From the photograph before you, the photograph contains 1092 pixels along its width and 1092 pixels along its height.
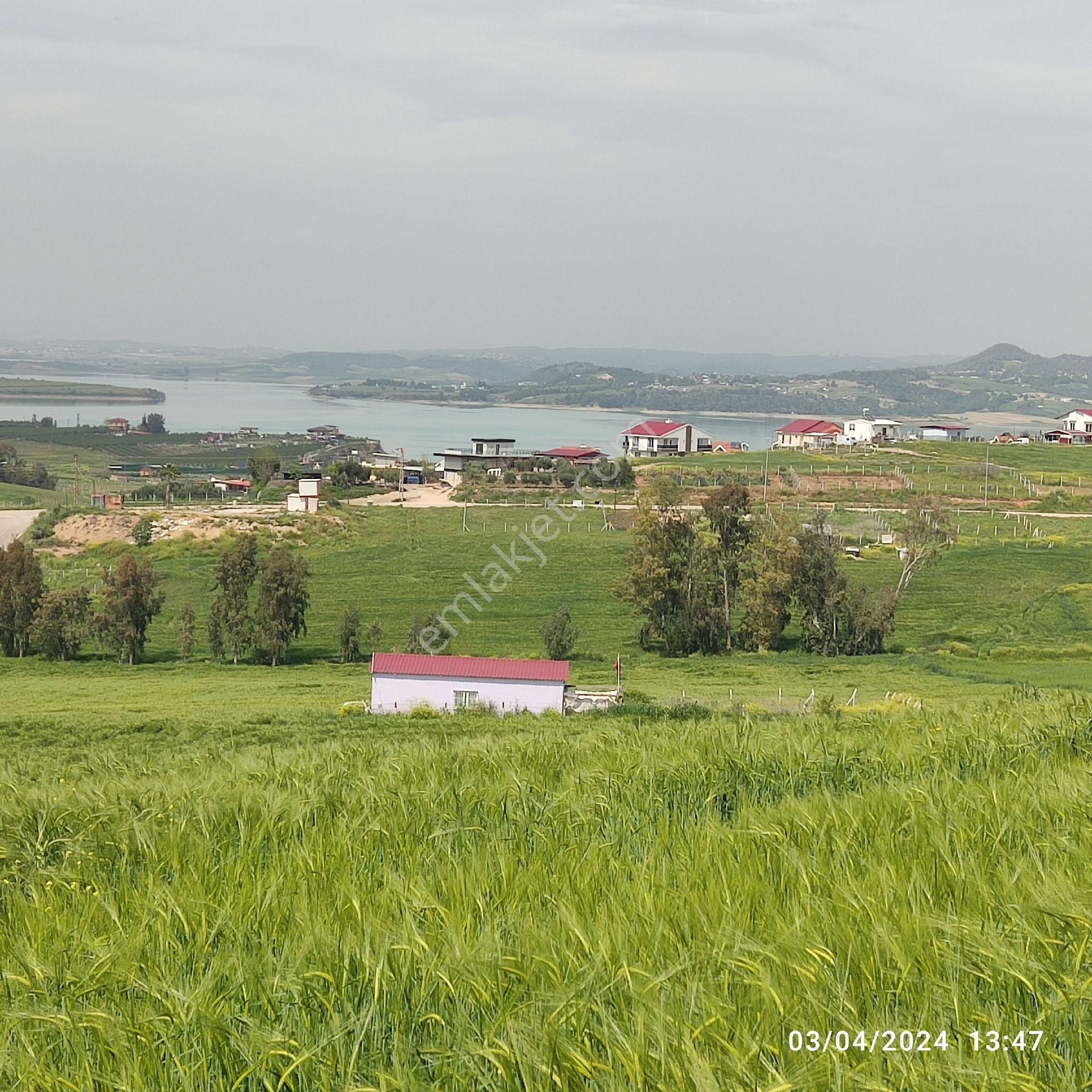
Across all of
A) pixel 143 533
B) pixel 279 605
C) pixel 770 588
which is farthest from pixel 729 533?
pixel 143 533

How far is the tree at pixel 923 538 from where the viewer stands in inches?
1494

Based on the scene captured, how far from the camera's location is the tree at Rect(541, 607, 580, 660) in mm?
31672

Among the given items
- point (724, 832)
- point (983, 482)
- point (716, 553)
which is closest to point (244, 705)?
point (716, 553)

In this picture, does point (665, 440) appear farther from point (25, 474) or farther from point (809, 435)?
point (25, 474)

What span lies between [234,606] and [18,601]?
20.2ft

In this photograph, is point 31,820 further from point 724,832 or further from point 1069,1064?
point 1069,1064

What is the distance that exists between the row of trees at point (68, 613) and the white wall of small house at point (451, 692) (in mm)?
12850

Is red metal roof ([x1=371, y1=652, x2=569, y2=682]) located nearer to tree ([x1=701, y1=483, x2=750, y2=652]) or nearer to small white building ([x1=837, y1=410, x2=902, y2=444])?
tree ([x1=701, y1=483, x2=750, y2=652])

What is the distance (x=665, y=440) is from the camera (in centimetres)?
8594

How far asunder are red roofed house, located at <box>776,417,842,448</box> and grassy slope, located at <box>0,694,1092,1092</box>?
86053 mm

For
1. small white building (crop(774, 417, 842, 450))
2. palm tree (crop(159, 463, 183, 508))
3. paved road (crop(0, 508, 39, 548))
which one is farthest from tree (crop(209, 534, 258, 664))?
small white building (crop(774, 417, 842, 450))

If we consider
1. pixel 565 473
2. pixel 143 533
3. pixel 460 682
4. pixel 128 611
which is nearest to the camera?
pixel 460 682

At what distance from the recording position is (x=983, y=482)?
6081 cm

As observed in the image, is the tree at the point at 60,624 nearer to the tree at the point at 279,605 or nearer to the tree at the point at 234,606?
the tree at the point at 234,606
